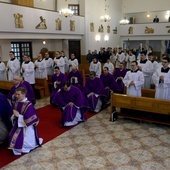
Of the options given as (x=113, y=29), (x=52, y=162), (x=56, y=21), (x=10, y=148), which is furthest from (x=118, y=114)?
(x=113, y=29)

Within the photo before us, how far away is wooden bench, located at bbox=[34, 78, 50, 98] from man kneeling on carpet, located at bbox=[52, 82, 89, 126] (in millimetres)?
3256

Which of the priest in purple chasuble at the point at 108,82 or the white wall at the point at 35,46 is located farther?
the white wall at the point at 35,46

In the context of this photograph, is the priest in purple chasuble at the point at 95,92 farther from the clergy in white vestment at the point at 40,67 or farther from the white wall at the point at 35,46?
the white wall at the point at 35,46

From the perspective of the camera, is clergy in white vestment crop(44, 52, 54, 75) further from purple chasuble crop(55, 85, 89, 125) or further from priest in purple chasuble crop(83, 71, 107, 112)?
purple chasuble crop(55, 85, 89, 125)

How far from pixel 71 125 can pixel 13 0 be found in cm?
1071

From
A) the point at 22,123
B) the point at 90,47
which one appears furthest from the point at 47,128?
the point at 90,47

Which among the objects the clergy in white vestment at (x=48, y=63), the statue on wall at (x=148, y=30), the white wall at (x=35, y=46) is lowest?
the clergy in white vestment at (x=48, y=63)

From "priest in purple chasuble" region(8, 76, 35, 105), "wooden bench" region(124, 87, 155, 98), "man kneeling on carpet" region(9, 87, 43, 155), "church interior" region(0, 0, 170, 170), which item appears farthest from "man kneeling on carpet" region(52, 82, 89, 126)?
"wooden bench" region(124, 87, 155, 98)

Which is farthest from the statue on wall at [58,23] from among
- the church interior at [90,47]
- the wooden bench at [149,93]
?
the wooden bench at [149,93]

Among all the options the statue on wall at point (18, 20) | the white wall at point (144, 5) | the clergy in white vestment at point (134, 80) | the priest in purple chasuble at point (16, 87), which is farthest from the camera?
the white wall at point (144, 5)

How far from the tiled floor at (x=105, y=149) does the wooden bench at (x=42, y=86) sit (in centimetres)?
380

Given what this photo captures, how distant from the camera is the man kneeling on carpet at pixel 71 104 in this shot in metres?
6.87

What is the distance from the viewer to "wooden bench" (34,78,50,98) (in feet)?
33.6

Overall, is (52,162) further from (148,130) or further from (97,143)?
(148,130)
